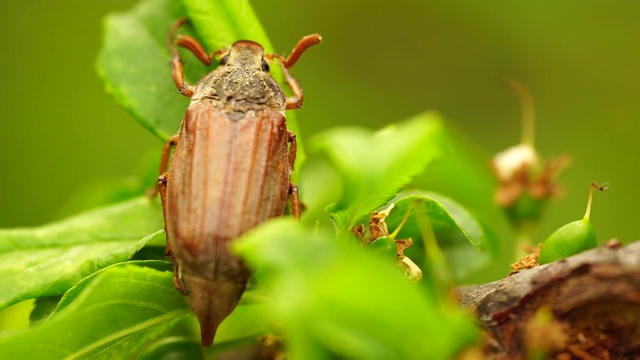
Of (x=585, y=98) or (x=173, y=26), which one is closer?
(x=173, y=26)

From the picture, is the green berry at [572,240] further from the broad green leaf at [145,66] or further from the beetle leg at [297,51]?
Result: the broad green leaf at [145,66]

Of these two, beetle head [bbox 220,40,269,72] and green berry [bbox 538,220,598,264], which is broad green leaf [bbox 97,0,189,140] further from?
green berry [bbox 538,220,598,264]

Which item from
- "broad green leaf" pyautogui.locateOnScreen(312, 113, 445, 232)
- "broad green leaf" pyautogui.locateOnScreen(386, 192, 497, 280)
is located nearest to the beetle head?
"broad green leaf" pyautogui.locateOnScreen(386, 192, 497, 280)

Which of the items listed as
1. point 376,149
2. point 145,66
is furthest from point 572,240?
point 145,66

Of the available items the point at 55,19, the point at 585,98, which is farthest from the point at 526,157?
the point at 55,19

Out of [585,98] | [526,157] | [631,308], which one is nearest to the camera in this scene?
[631,308]

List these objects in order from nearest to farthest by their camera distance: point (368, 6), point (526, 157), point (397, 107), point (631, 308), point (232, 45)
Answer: point (631, 308) < point (232, 45) < point (526, 157) < point (397, 107) < point (368, 6)

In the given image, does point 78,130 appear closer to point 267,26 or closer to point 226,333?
point 267,26
